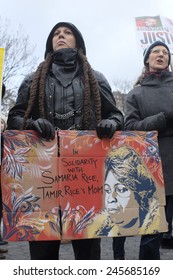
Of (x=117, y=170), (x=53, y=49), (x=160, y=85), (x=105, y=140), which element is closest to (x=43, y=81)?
(x=53, y=49)

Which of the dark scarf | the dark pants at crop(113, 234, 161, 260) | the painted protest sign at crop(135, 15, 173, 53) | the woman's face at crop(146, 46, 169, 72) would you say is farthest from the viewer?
the painted protest sign at crop(135, 15, 173, 53)

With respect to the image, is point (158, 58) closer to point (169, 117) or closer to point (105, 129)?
point (169, 117)

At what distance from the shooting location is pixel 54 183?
2.62 m

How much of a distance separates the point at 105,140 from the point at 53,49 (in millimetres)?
814

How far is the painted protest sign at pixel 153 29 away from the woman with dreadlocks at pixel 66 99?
11.5 ft

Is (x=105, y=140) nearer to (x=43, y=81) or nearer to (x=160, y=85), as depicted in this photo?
Answer: (x=43, y=81)

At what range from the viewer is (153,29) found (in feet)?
21.6

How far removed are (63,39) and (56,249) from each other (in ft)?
4.64

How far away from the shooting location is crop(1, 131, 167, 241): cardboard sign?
255 centimetres

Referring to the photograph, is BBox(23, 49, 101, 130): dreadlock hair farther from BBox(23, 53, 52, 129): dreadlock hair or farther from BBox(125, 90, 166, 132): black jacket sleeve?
BBox(125, 90, 166, 132): black jacket sleeve

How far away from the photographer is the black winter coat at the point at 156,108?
3.41m

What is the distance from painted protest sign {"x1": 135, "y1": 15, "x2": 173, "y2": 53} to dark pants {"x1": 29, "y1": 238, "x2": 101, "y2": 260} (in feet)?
13.5

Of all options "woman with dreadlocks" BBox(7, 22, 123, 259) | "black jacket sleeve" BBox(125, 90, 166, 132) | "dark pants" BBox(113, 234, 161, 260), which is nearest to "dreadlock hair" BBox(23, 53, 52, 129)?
"woman with dreadlocks" BBox(7, 22, 123, 259)

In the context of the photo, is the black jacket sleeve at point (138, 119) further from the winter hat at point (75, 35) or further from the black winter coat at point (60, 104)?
the winter hat at point (75, 35)
